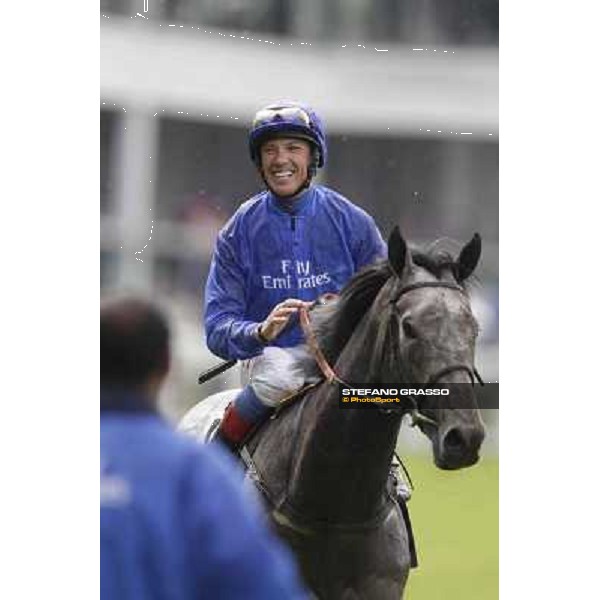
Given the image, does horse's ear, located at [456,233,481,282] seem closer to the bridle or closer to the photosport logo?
the bridle

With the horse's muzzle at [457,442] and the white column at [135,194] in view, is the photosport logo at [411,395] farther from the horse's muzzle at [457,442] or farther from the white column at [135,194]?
the white column at [135,194]

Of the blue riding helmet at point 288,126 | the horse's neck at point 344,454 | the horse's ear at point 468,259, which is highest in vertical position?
the blue riding helmet at point 288,126

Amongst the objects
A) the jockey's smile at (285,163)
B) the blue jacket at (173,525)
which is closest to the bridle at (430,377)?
the jockey's smile at (285,163)

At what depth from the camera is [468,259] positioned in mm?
3262

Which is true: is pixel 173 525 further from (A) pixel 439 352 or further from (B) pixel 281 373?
(B) pixel 281 373

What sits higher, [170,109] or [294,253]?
[170,109]

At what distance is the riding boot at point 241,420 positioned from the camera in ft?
11.0

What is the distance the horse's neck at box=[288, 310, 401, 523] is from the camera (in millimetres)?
3174

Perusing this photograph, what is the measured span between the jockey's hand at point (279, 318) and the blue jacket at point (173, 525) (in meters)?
1.19
